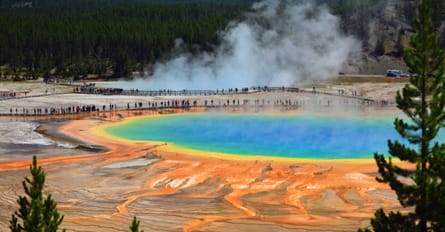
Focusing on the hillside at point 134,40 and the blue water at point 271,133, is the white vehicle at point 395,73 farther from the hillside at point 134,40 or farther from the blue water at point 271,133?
the blue water at point 271,133

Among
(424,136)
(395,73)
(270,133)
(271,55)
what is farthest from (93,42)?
(424,136)

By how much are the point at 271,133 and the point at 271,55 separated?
33.3 metres

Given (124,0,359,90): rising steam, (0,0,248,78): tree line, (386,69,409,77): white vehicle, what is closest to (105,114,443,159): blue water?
(124,0,359,90): rising steam

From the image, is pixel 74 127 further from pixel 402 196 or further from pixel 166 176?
pixel 402 196

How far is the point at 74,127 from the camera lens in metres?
37.2

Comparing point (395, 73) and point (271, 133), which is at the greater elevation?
point (395, 73)

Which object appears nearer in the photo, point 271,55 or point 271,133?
point 271,133

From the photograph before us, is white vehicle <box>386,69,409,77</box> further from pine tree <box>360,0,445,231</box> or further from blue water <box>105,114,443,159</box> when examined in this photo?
pine tree <box>360,0,445,231</box>

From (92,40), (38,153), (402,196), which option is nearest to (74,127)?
(38,153)

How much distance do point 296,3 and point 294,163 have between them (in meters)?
52.1

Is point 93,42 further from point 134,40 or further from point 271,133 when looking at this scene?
point 271,133

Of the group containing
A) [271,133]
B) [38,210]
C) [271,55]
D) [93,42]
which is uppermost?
[93,42]

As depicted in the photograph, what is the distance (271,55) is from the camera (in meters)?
67.8

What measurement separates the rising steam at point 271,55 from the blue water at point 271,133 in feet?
71.7
